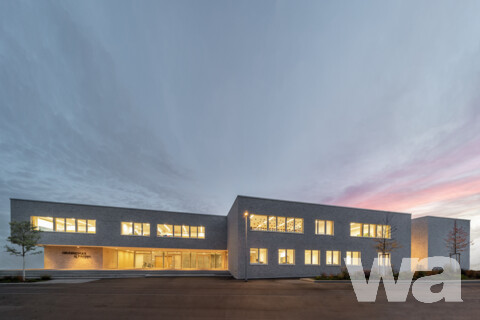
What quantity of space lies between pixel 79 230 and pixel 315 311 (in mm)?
27909

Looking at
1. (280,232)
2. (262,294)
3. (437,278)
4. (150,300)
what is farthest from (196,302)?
(437,278)

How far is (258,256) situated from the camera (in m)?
24.9

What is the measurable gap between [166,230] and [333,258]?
66.2 feet

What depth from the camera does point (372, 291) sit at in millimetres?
16297

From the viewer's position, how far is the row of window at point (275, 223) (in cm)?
2538

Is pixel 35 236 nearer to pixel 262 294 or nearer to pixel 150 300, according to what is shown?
pixel 150 300

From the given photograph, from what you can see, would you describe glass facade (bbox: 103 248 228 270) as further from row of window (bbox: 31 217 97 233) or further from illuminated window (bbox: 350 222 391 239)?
illuminated window (bbox: 350 222 391 239)

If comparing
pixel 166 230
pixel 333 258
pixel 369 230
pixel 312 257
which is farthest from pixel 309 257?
pixel 166 230

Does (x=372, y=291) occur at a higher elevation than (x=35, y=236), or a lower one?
lower

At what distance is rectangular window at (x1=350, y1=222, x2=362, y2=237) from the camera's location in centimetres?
2908

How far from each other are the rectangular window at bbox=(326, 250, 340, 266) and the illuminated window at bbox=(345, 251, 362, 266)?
116 centimetres

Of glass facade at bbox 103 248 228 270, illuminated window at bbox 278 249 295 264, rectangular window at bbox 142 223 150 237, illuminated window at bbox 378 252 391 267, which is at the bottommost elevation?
glass facade at bbox 103 248 228 270

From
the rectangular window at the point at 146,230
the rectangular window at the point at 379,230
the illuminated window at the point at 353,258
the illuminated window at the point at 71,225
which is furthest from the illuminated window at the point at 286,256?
the illuminated window at the point at 71,225

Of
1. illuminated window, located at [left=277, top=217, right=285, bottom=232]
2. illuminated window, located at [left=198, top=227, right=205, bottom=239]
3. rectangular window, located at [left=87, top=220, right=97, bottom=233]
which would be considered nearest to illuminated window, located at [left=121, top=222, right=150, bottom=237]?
rectangular window, located at [left=87, top=220, right=97, bottom=233]
